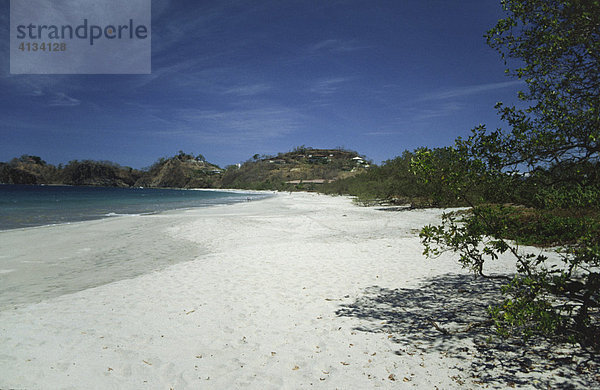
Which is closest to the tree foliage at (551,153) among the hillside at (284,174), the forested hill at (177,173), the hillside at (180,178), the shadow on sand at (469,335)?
the shadow on sand at (469,335)

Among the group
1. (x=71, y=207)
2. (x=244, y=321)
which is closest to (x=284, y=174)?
(x=71, y=207)

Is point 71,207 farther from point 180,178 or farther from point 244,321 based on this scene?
point 180,178

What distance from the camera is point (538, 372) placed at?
3.82 m

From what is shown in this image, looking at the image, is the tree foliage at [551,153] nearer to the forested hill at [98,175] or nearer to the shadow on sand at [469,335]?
the shadow on sand at [469,335]

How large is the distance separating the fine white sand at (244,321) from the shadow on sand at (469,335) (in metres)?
0.03

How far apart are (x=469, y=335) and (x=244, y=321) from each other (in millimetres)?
3447

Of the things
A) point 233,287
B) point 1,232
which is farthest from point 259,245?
point 1,232

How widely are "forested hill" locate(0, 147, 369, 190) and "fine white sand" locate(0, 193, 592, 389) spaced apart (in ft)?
385

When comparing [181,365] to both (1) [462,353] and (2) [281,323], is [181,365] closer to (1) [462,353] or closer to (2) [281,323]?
(2) [281,323]

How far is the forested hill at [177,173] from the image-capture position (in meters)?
142

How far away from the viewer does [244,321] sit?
18.4ft

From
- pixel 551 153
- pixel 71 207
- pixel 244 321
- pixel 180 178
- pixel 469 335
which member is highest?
pixel 180 178

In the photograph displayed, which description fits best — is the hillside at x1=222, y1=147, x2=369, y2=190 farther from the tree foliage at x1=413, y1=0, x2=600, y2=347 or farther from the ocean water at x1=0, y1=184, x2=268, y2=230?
the tree foliage at x1=413, y1=0, x2=600, y2=347

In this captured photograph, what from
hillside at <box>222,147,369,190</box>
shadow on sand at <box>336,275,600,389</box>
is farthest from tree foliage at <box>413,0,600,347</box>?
hillside at <box>222,147,369,190</box>
